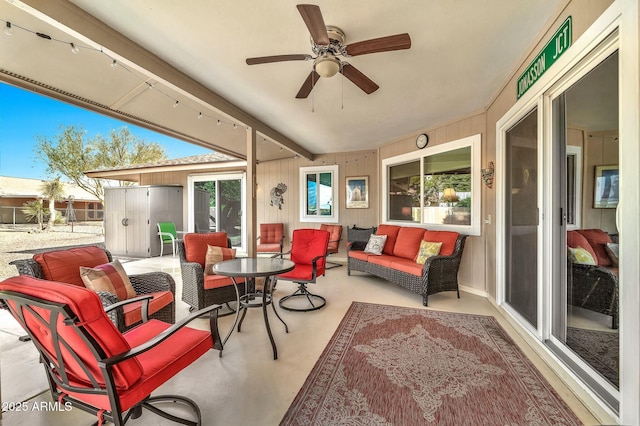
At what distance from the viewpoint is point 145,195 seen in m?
6.80

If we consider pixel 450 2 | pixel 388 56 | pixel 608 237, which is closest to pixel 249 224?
pixel 388 56

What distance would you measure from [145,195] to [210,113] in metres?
4.46

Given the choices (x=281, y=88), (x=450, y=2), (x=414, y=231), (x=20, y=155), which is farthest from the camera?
(x=20, y=155)

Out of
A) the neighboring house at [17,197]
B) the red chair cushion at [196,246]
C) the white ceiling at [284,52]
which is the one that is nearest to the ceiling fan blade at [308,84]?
the white ceiling at [284,52]

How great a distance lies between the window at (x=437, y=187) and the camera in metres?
3.87

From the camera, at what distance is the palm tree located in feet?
15.4

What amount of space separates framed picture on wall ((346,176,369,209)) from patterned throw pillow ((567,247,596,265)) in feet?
13.8

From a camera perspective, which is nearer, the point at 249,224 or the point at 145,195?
the point at 249,224

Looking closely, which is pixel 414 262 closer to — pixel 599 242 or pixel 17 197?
pixel 599 242

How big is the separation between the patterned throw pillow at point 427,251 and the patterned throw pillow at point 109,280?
140 inches

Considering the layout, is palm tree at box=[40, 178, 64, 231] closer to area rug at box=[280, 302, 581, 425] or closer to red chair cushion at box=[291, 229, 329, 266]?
red chair cushion at box=[291, 229, 329, 266]

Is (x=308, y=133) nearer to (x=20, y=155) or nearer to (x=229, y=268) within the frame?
(x=229, y=268)

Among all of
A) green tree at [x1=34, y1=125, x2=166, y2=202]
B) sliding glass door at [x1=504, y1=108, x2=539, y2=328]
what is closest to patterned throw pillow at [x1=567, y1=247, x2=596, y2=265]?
sliding glass door at [x1=504, y1=108, x2=539, y2=328]

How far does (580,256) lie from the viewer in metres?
1.90
